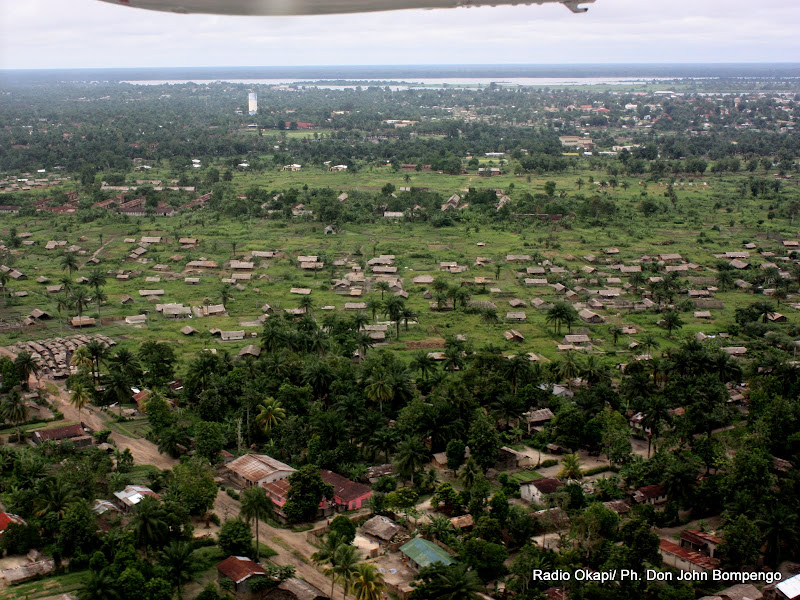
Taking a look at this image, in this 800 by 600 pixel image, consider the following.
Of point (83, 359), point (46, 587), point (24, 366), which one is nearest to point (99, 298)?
point (83, 359)

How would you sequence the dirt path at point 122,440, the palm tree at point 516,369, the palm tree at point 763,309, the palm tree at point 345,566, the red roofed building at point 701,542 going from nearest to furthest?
the palm tree at point 345,566
the red roofed building at point 701,542
the dirt path at point 122,440
the palm tree at point 516,369
the palm tree at point 763,309

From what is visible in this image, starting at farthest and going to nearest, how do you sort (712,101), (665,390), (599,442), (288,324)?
1. (712,101)
2. (288,324)
3. (665,390)
4. (599,442)

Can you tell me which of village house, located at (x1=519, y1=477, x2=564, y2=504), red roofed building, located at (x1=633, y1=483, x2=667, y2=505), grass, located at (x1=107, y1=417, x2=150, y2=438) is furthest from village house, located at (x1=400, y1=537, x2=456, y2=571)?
grass, located at (x1=107, y1=417, x2=150, y2=438)

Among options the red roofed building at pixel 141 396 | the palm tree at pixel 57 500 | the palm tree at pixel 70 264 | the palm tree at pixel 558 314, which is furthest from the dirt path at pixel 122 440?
the palm tree at pixel 558 314

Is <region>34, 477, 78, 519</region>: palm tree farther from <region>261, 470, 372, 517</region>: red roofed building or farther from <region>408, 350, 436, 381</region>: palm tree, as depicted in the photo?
<region>408, 350, 436, 381</region>: palm tree

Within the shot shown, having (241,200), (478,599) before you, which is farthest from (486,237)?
(478,599)

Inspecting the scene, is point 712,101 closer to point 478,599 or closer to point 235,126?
point 235,126

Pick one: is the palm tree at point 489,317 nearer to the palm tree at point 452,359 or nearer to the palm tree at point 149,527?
the palm tree at point 452,359
